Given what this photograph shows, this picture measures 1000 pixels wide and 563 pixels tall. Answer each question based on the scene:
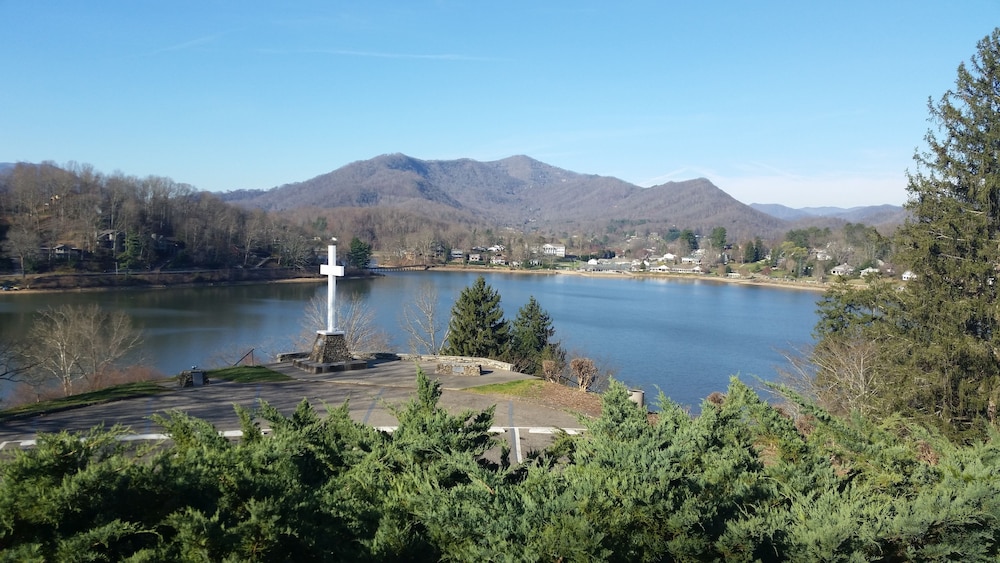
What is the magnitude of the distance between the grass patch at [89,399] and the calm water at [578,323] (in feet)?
38.7

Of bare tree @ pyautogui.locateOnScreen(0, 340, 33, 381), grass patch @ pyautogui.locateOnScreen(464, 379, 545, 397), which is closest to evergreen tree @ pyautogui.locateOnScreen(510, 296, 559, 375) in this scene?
grass patch @ pyautogui.locateOnScreen(464, 379, 545, 397)

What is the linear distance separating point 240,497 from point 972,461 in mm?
5931

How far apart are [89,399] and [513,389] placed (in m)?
9.06

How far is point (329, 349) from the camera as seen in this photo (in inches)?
642

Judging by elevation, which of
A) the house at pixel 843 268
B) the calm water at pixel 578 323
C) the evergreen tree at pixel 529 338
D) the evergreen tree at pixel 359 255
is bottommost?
the calm water at pixel 578 323

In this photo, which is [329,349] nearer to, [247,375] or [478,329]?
[247,375]

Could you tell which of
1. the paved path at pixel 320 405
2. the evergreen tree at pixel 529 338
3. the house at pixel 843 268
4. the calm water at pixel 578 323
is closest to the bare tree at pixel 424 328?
the calm water at pixel 578 323

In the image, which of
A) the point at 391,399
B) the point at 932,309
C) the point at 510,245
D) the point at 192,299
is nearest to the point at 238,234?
the point at 192,299

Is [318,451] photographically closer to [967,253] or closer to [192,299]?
[967,253]

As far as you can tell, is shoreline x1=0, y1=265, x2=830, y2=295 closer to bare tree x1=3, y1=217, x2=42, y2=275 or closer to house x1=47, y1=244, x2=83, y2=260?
bare tree x1=3, y1=217, x2=42, y2=275

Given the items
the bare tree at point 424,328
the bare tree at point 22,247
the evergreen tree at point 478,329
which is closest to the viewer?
the evergreen tree at point 478,329

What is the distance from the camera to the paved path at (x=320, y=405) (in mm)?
10594

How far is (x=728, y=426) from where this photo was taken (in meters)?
5.72

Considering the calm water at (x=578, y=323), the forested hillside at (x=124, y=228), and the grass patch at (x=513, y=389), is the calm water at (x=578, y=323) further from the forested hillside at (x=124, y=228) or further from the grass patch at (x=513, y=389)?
the grass patch at (x=513, y=389)
